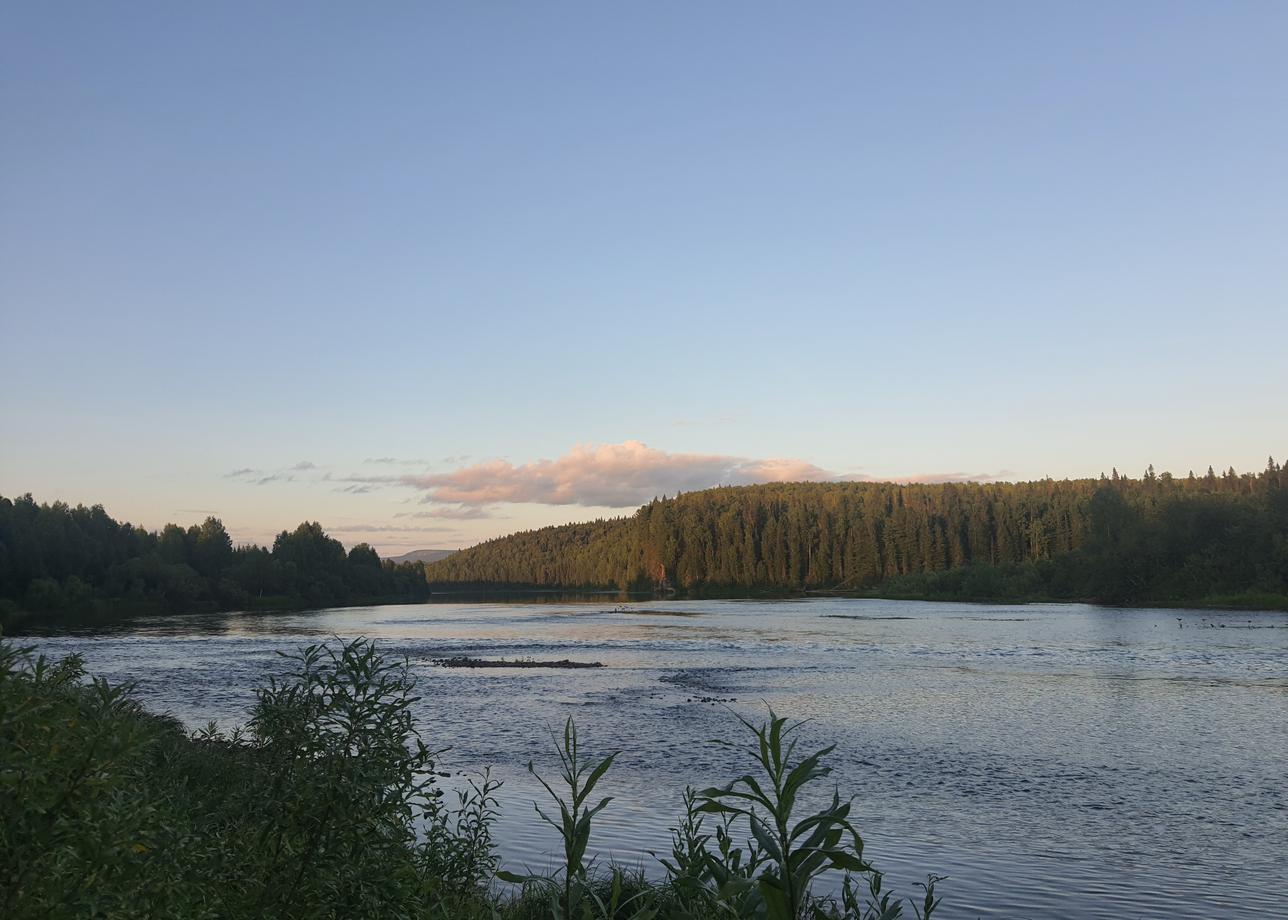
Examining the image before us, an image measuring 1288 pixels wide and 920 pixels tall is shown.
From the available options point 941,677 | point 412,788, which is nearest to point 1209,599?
point 941,677

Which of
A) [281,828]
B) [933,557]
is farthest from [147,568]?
[933,557]

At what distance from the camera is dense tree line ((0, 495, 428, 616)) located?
3967 inches

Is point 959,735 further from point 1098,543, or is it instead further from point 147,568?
point 147,568

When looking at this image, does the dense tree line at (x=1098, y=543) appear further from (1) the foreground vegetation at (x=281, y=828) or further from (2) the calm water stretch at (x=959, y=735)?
(1) the foreground vegetation at (x=281, y=828)

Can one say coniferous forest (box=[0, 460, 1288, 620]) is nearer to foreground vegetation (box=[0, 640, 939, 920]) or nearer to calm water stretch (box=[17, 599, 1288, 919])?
calm water stretch (box=[17, 599, 1288, 919])

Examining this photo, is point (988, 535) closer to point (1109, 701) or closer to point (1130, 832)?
point (1109, 701)

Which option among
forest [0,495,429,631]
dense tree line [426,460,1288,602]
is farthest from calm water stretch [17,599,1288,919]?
forest [0,495,429,631]

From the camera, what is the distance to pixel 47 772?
3.83 metres

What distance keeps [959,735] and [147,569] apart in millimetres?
114848

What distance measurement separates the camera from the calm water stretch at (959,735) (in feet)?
47.8

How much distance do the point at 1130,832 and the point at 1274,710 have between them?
17.3 metres

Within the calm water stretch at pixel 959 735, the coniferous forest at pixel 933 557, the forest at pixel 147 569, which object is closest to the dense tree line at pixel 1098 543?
the coniferous forest at pixel 933 557

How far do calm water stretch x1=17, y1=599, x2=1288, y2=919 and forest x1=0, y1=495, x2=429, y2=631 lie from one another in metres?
46.0

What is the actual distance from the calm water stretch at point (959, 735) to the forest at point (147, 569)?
1813 inches
